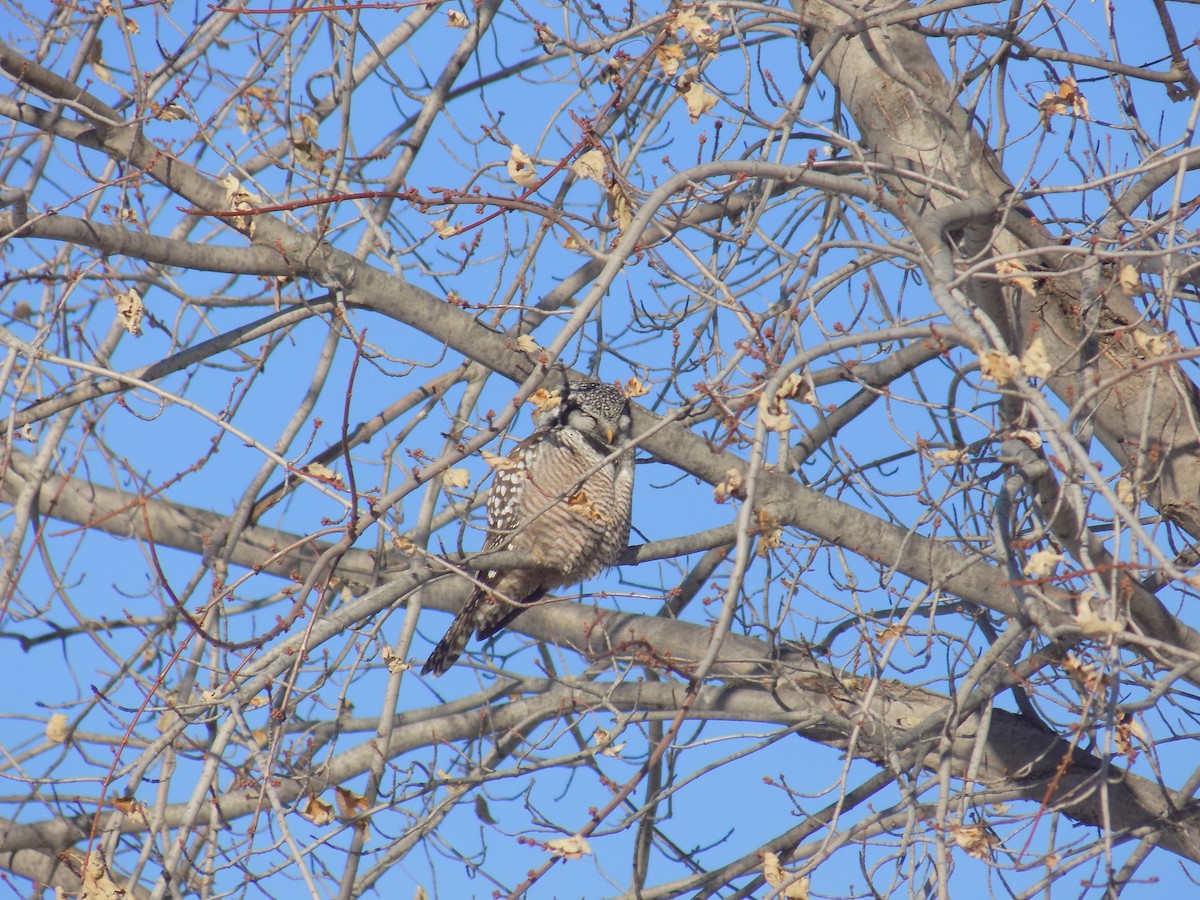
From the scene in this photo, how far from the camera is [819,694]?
4.23m

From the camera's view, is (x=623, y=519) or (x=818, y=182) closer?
(x=818, y=182)

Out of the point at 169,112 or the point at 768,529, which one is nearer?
the point at 768,529

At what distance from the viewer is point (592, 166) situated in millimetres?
2908

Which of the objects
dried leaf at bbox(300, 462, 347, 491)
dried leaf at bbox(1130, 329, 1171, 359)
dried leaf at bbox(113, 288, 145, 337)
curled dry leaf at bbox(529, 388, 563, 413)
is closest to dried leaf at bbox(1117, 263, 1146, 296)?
dried leaf at bbox(1130, 329, 1171, 359)

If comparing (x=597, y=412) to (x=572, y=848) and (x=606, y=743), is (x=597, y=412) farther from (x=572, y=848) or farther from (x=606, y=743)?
(x=572, y=848)

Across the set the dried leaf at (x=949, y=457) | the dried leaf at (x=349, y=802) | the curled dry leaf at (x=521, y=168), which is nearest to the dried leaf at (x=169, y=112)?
the curled dry leaf at (x=521, y=168)

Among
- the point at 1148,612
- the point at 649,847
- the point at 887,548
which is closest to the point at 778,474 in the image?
the point at 887,548

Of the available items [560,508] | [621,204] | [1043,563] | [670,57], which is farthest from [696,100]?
[560,508]

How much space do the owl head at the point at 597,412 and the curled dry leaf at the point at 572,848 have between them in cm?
275

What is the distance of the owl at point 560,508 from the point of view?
5184mm

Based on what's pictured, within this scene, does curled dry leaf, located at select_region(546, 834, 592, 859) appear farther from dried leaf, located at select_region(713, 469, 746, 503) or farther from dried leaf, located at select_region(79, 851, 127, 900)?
dried leaf, located at select_region(79, 851, 127, 900)

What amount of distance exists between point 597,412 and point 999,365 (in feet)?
10.6

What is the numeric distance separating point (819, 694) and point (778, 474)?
3.61 feet

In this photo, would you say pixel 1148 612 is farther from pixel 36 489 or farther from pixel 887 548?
pixel 36 489
